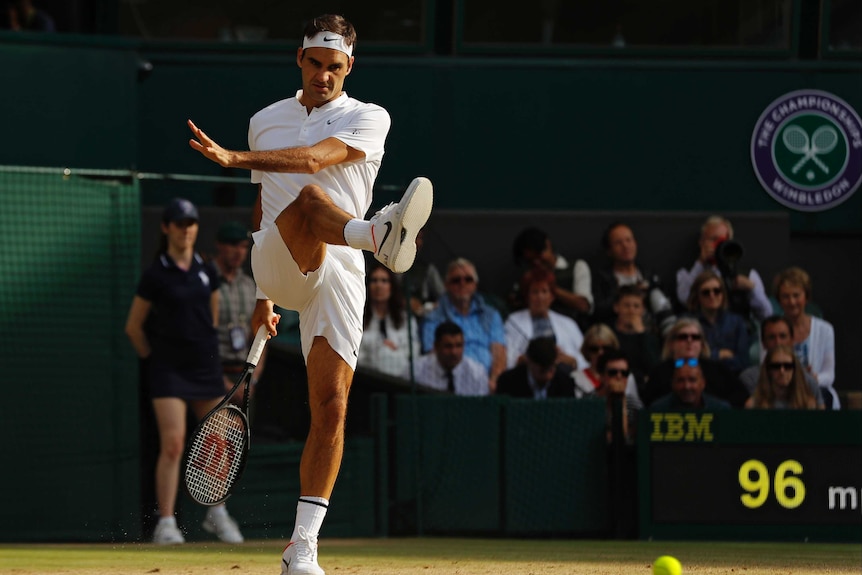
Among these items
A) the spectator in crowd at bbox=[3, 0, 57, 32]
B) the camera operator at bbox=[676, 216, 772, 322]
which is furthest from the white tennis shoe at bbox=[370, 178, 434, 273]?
the spectator in crowd at bbox=[3, 0, 57, 32]

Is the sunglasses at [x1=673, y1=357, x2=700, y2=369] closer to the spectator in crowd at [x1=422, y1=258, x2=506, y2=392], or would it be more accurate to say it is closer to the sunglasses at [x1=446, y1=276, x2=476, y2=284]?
the spectator in crowd at [x1=422, y1=258, x2=506, y2=392]

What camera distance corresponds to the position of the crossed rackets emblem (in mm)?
14328

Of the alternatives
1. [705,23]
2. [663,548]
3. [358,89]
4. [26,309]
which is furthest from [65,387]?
[705,23]

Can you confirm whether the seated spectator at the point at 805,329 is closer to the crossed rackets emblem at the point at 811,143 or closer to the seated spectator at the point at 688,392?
the seated spectator at the point at 688,392

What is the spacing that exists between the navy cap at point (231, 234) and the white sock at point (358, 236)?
4.70m

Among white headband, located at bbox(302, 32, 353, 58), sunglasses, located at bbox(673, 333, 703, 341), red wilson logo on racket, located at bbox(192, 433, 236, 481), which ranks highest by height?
white headband, located at bbox(302, 32, 353, 58)

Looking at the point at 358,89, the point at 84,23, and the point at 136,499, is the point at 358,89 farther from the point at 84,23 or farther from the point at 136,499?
the point at 136,499

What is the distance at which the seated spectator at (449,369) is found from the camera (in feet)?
36.2

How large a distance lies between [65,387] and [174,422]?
32.1 inches

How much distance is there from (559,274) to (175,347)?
3523 millimetres

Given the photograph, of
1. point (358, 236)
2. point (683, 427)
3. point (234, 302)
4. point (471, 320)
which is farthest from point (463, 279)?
point (358, 236)

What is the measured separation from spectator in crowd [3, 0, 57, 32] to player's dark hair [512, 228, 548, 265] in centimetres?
447

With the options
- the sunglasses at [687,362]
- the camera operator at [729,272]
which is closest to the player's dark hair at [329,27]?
the sunglasses at [687,362]

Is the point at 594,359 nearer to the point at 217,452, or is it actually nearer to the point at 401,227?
the point at 217,452
